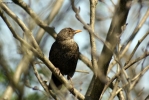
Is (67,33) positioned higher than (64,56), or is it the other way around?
(67,33)

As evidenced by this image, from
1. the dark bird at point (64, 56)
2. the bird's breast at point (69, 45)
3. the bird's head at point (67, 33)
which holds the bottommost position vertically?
the dark bird at point (64, 56)

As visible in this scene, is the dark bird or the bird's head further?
the bird's head

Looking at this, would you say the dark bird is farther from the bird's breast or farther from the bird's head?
the bird's head

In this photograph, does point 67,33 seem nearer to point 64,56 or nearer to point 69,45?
point 69,45

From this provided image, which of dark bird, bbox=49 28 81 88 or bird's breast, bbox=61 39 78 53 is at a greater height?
bird's breast, bbox=61 39 78 53

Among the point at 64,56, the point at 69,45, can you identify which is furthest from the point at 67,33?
the point at 64,56

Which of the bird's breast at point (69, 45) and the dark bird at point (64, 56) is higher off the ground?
the bird's breast at point (69, 45)

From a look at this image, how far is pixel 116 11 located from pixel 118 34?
10.6 inches

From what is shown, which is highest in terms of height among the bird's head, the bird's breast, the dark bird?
the bird's head

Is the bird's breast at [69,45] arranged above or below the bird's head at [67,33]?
below

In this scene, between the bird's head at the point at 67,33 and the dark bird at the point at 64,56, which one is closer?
the dark bird at the point at 64,56

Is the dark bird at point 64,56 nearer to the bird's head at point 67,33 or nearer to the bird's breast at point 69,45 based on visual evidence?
the bird's breast at point 69,45

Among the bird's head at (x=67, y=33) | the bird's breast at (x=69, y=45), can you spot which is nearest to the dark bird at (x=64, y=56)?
the bird's breast at (x=69, y=45)

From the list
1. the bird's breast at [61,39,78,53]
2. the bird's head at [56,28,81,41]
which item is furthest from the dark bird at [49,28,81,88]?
the bird's head at [56,28,81,41]
